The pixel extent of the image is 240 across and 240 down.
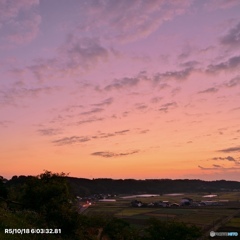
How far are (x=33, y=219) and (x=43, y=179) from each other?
16431 mm

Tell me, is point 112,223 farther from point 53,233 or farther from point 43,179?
point 53,233

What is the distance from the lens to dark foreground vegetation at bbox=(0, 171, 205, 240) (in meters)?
34.0

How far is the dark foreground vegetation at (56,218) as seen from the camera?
34.0m

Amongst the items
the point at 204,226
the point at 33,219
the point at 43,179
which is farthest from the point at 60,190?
the point at 204,226

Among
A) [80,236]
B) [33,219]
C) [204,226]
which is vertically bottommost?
[204,226]

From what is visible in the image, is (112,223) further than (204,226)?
No

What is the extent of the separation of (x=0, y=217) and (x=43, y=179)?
74.9 feet

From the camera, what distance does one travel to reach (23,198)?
167ft

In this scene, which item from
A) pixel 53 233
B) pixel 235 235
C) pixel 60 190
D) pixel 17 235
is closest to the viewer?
pixel 17 235

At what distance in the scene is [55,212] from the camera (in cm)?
3984

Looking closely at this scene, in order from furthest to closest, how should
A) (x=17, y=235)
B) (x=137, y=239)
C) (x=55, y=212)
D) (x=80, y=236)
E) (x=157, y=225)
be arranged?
(x=157, y=225)
(x=137, y=239)
(x=55, y=212)
(x=80, y=236)
(x=17, y=235)

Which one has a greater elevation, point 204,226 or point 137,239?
point 137,239

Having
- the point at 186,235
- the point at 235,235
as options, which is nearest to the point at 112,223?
the point at 186,235

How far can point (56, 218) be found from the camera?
39.5 metres
